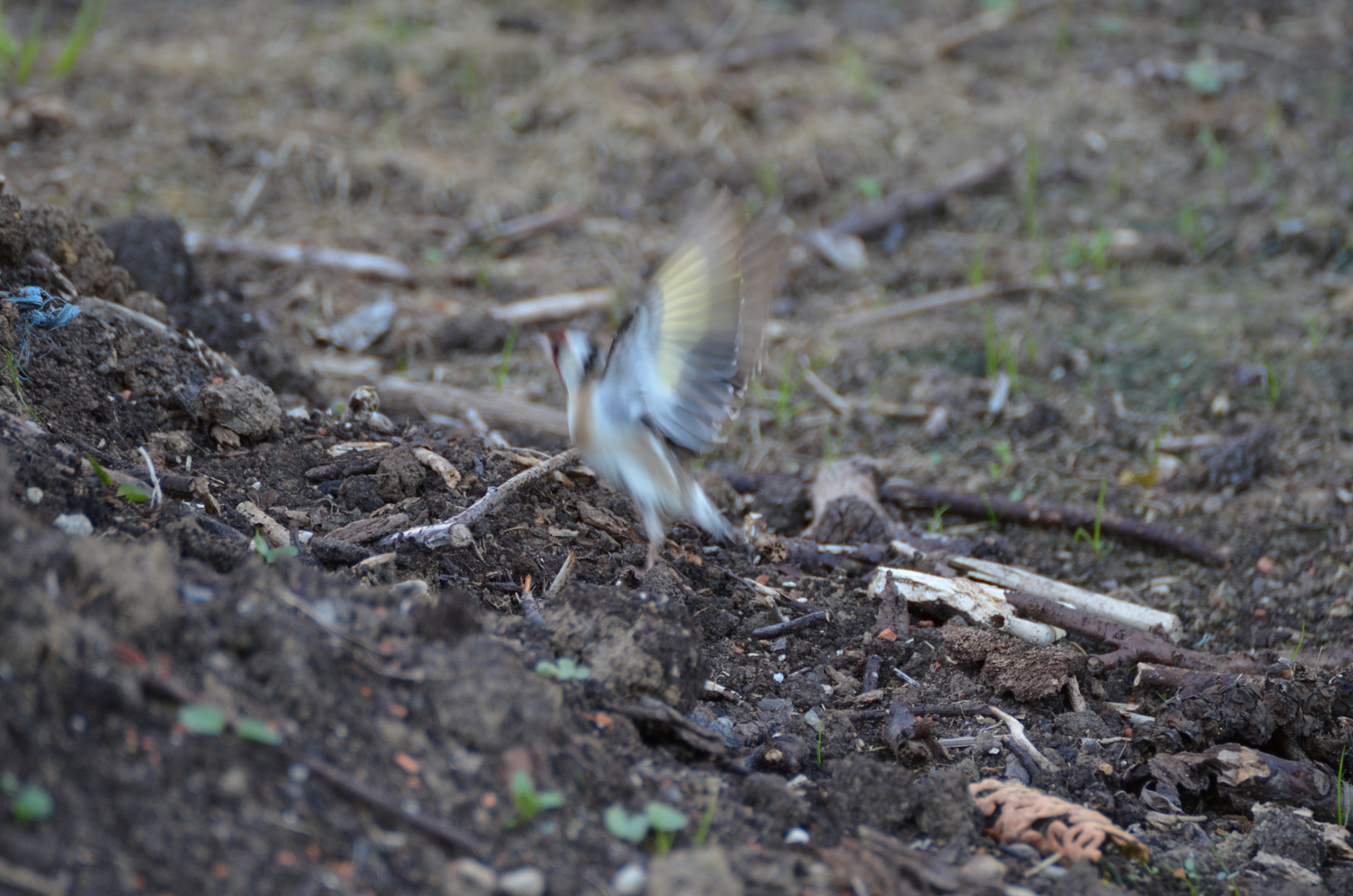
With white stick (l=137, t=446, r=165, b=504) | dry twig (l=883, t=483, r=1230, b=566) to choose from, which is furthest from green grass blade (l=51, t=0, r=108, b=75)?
dry twig (l=883, t=483, r=1230, b=566)

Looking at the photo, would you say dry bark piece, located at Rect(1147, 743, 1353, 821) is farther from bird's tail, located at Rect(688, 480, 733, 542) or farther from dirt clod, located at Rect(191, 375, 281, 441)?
dirt clod, located at Rect(191, 375, 281, 441)

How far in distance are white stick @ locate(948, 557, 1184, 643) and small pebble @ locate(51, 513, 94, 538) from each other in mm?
2720

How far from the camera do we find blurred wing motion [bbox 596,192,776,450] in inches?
103

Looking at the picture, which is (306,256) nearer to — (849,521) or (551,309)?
(551,309)

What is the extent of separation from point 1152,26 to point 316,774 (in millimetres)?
8995

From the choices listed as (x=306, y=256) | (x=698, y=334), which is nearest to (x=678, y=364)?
(x=698, y=334)

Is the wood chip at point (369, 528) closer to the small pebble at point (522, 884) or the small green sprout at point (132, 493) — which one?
the small green sprout at point (132, 493)

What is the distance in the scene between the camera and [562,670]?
2.21 m

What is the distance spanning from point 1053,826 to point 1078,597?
125 cm

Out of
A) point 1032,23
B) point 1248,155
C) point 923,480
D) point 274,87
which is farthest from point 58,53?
point 1248,155

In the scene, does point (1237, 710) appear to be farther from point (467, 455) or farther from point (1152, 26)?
point (1152, 26)

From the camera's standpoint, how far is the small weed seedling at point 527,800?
5.74ft

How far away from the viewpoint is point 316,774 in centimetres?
170

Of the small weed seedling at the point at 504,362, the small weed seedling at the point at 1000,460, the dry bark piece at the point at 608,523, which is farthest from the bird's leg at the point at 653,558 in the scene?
the small weed seedling at the point at 1000,460
